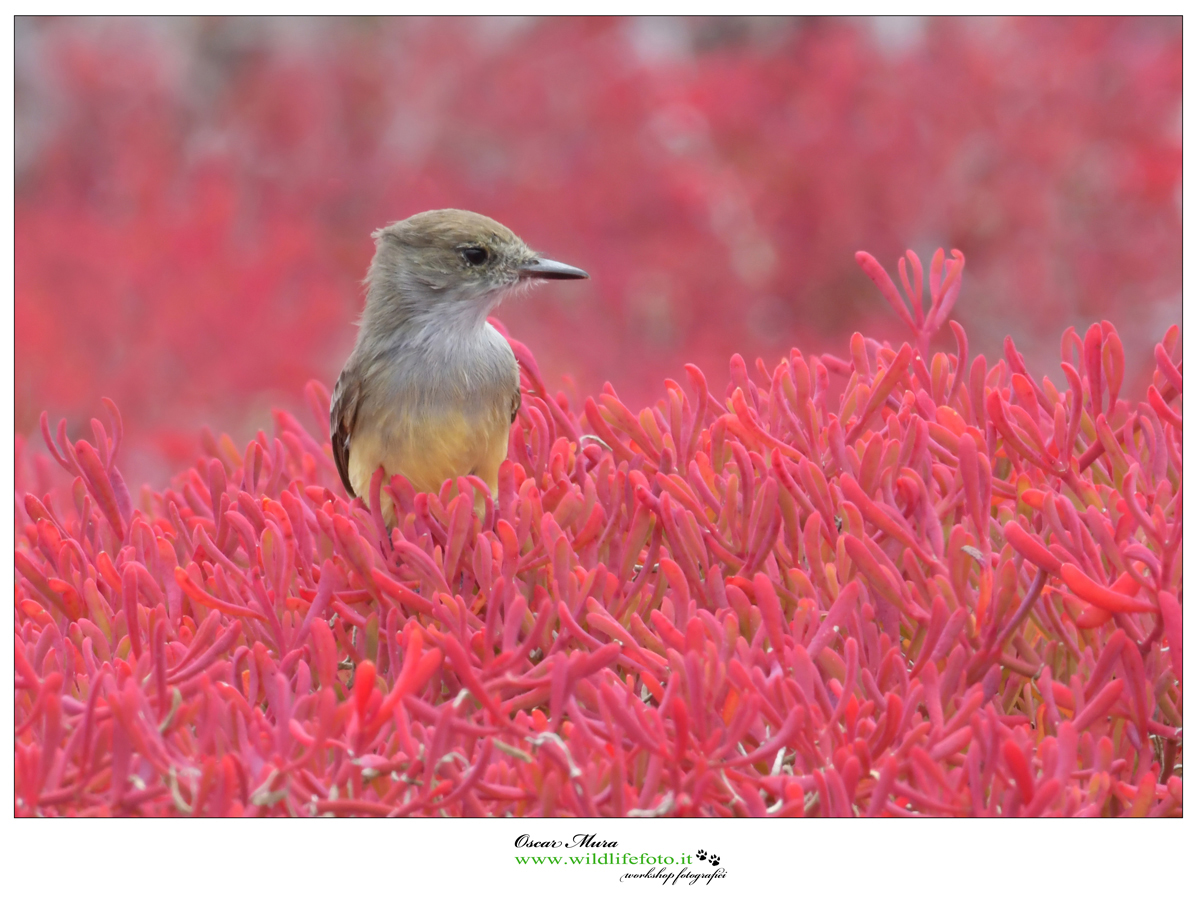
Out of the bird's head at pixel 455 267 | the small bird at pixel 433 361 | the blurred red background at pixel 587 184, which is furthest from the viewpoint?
the blurred red background at pixel 587 184

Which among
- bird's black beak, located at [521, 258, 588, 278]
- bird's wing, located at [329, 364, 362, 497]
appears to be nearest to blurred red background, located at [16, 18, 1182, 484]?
bird's black beak, located at [521, 258, 588, 278]

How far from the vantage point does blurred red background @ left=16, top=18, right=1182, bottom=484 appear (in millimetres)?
5738

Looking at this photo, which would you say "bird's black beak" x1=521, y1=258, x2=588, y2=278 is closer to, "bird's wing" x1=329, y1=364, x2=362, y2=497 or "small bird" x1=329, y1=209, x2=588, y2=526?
"small bird" x1=329, y1=209, x2=588, y2=526

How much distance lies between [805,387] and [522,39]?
4.82 metres

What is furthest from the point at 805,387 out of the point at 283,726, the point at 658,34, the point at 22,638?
the point at 658,34

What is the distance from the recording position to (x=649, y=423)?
2508mm

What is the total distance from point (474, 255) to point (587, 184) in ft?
10.9

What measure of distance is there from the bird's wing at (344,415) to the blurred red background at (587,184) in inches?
99.9

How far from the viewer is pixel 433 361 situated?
10.0ft

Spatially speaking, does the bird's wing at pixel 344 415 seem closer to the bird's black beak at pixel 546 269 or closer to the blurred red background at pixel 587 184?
the bird's black beak at pixel 546 269

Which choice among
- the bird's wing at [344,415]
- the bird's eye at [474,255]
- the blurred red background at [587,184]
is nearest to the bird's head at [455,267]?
the bird's eye at [474,255]

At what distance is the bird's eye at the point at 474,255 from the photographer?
3.15m

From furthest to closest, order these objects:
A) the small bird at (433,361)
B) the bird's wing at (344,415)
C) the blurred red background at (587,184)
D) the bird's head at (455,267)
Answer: the blurred red background at (587,184) < the bird's head at (455,267) < the bird's wing at (344,415) < the small bird at (433,361)

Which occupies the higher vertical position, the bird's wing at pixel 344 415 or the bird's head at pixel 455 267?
the bird's head at pixel 455 267
